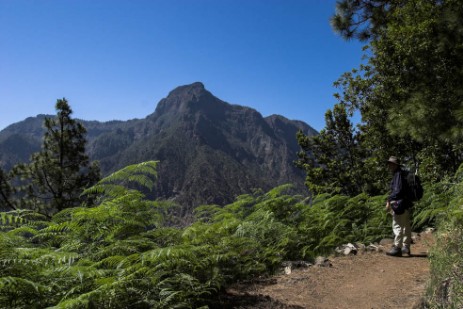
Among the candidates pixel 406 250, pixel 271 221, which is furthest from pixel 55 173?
pixel 406 250

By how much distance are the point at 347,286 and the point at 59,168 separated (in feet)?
58.3

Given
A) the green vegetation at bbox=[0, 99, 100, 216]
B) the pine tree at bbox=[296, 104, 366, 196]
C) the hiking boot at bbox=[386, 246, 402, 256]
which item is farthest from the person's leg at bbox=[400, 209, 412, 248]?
the green vegetation at bbox=[0, 99, 100, 216]

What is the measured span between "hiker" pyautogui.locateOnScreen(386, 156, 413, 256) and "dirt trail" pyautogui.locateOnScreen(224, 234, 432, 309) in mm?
228

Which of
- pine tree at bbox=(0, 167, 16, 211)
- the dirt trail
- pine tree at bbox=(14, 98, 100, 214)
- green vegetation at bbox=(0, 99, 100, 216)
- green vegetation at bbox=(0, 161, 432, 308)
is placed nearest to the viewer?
green vegetation at bbox=(0, 161, 432, 308)

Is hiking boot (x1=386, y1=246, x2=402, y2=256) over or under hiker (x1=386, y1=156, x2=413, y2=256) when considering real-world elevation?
under

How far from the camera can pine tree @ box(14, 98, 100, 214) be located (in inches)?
746

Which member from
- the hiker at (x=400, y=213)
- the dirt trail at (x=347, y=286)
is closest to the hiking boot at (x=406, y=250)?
the hiker at (x=400, y=213)

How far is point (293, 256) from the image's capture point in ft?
23.1

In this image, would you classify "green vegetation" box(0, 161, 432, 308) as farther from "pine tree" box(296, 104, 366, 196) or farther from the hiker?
"pine tree" box(296, 104, 366, 196)

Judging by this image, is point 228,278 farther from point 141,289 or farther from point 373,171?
point 373,171

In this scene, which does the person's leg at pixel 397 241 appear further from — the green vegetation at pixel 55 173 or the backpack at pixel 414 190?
the green vegetation at pixel 55 173

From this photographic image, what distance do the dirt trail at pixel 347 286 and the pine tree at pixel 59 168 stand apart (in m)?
16.0

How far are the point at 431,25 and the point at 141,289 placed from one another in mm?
9576

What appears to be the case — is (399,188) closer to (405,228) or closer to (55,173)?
(405,228)
